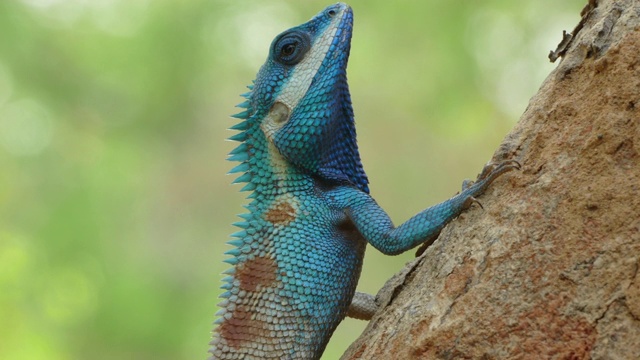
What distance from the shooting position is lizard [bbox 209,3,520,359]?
139 inches

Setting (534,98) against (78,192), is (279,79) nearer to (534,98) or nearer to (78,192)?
(534,98)

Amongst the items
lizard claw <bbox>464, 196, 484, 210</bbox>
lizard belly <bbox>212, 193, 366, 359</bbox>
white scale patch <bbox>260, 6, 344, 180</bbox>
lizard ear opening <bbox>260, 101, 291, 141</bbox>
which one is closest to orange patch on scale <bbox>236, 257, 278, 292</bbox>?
lizard belly <bbox>212, 193, 366, 359</bbox>

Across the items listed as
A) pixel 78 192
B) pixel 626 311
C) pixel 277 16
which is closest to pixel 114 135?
pixel 78 192

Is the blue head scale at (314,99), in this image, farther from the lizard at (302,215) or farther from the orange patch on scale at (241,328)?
the orange patch on scale at (241,328)

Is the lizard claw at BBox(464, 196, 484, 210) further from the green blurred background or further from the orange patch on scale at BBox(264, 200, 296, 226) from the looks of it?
the green blurred background

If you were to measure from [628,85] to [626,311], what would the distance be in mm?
791

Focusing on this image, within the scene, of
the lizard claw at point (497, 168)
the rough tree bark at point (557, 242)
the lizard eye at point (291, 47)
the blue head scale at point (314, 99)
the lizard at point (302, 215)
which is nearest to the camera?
the rough tree bark at point (557, 242)

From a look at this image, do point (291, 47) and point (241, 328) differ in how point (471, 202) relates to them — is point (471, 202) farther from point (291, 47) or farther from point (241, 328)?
point (291, 47)

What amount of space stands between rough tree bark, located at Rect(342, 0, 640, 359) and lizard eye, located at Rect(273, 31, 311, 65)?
129 cm

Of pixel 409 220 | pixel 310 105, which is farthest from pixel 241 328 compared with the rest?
pixel 310 105

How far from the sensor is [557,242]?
8.98 feet

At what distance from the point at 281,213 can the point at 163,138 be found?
7.34 m

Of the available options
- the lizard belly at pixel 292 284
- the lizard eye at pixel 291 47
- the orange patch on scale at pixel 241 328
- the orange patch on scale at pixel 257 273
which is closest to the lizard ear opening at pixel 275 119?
the lizard eye at pixel 291 47

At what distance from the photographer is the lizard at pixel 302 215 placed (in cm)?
352
